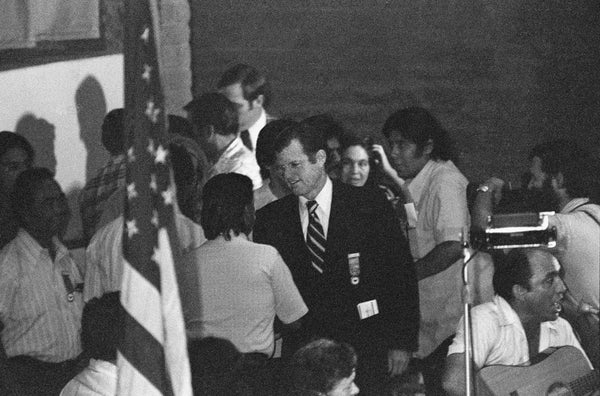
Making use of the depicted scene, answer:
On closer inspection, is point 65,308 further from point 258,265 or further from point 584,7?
point 584,7

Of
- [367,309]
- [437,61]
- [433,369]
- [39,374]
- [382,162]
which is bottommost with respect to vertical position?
[433,369]

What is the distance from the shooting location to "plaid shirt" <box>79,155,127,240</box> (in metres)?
6.15

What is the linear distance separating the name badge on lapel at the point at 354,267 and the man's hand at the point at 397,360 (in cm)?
35

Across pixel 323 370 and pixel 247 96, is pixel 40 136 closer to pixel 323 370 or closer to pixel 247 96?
pixel 247 96

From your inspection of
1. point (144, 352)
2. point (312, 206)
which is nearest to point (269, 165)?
point (312, 206)

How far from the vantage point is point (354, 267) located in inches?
215

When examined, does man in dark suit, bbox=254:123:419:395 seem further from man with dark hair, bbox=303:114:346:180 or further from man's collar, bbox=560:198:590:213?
man with dark hair, bbox=303:114:346:180

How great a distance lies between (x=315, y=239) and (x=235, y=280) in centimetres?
53

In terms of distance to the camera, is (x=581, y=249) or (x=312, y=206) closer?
(x=581, y=249)

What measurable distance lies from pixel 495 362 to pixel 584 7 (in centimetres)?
344

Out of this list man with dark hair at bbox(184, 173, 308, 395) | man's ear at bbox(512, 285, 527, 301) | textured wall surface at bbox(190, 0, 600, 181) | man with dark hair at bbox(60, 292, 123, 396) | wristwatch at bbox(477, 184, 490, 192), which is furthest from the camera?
textured wall surface at bbox(190, 0, 600, 181)

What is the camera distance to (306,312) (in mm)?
5270

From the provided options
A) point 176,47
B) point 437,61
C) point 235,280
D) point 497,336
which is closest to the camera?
point 235,280

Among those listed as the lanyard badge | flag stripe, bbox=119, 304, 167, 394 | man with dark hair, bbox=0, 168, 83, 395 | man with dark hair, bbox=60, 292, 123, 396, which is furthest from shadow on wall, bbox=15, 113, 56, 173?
flag stripe, bbox=119, 304, 167, 394
